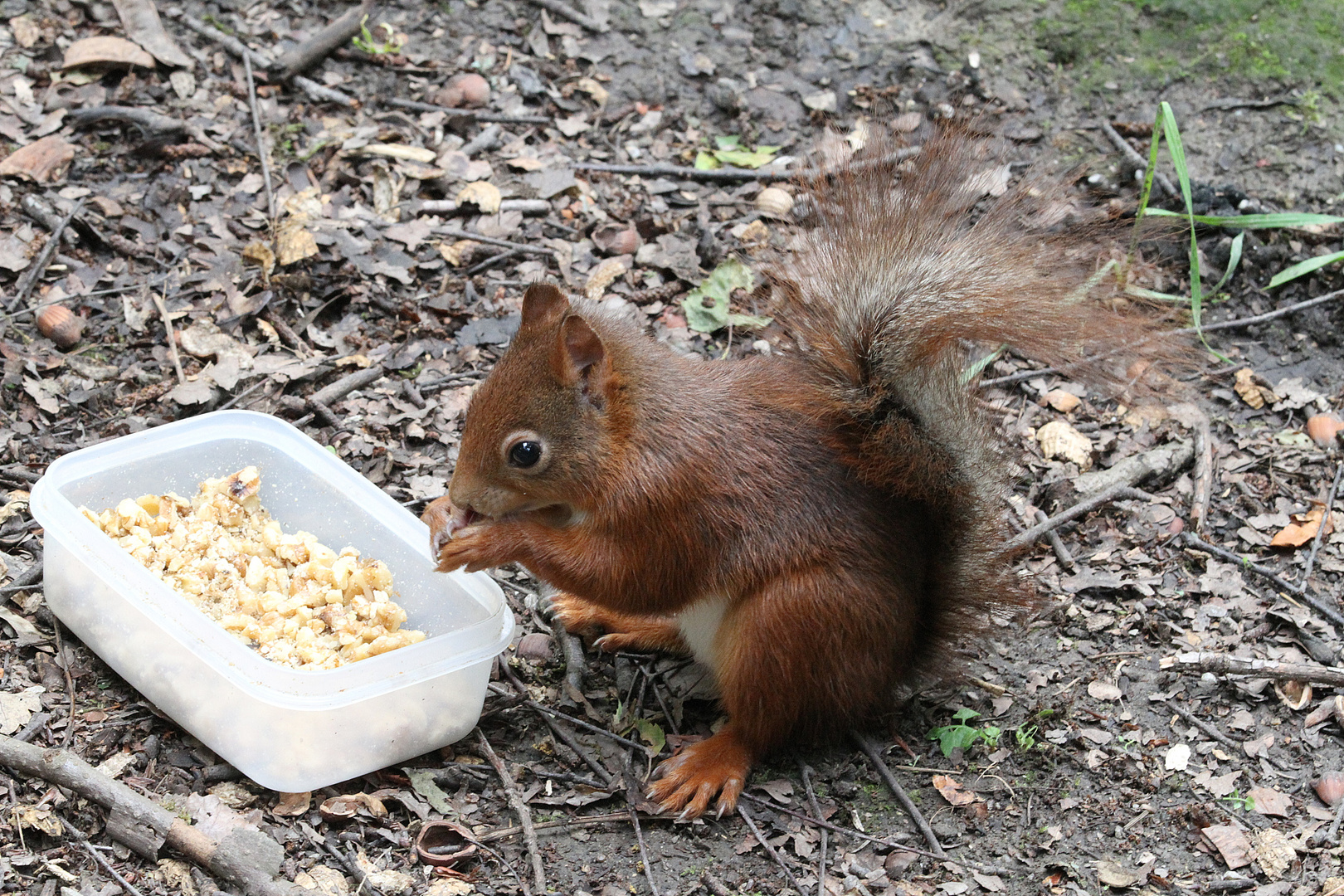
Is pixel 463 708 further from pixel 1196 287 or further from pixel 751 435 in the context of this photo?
pixel 1196 287

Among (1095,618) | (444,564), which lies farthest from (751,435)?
(1095,618)

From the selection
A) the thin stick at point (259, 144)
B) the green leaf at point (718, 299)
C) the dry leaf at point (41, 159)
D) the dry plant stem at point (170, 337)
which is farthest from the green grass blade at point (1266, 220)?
the dry leaf at point (41, 159)

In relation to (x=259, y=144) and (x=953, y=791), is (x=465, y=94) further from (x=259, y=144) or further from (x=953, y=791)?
(x=953, y=791)

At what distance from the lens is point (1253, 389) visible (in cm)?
435

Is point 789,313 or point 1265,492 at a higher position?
point 789,313

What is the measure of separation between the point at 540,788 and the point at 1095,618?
5.55ft

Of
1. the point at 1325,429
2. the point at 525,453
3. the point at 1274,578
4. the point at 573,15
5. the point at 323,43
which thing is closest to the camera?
the point at 525,453

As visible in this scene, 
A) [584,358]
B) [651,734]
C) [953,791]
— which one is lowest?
[651,734]

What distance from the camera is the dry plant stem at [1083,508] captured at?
383 cm

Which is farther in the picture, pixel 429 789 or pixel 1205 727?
pixel 1205 727

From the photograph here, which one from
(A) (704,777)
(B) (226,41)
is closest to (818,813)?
(A) (704,777)

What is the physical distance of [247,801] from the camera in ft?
9.30

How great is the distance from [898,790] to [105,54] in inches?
164

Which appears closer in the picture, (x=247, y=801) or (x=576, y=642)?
(x=247, y=801)
